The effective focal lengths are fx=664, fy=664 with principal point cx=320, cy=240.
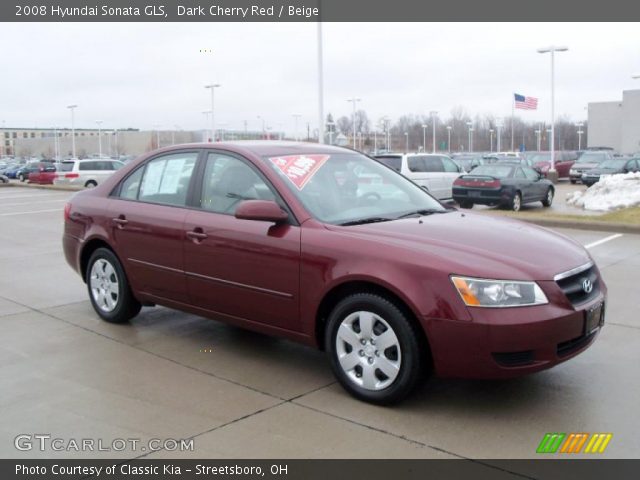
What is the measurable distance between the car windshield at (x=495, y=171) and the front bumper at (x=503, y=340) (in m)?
14.6

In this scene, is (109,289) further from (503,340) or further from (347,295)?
(503,340)

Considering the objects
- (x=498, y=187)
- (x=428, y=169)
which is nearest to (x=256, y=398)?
(x=498, y=187)

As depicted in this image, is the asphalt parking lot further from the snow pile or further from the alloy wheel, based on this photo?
the snow pile

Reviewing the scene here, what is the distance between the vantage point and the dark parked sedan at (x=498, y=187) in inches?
691

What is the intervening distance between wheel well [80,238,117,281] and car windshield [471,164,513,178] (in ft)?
44.5

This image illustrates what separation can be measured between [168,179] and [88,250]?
4.20 feet

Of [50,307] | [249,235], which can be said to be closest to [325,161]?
[249,235]

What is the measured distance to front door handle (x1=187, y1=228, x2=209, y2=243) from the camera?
508 centimetres

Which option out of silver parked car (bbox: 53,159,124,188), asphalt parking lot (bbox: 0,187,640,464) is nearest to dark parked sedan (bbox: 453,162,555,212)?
asphalt parking lot (bbox: 0,187,640,464)

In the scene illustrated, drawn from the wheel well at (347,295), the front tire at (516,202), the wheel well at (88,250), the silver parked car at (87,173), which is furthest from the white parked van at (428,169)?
the silver parked car at (87,173)

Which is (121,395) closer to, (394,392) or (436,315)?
(394,392)

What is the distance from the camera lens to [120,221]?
5836 mm

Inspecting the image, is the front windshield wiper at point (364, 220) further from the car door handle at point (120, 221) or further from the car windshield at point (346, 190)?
the car door handle at point (120, 221)

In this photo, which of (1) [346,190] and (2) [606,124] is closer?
(1) [346,190]
